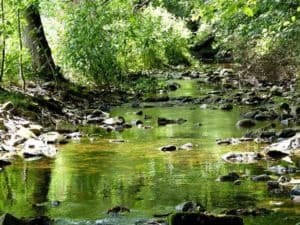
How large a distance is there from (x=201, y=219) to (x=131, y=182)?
6.72ft

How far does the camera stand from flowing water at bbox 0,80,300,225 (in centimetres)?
Answer: 571

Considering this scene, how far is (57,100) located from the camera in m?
13.6

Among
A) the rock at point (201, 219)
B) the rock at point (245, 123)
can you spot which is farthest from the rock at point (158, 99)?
the rock at point (201, 219)

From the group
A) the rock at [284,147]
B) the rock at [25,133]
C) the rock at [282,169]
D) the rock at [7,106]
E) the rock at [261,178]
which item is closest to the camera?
the rock at [261,178]

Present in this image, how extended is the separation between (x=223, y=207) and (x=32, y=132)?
4.95m

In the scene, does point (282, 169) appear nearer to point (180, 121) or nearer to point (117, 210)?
point (117, 210)

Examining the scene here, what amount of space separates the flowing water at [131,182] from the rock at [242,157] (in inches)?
5.1

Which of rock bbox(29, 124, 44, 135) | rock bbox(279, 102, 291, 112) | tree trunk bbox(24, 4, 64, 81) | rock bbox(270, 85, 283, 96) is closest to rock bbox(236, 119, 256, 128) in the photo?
rock bbox(279, 102, 291, 112)

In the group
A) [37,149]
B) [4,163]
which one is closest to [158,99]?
[37,149]

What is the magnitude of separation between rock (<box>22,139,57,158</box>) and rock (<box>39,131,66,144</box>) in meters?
0.19

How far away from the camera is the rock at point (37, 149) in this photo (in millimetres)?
8719

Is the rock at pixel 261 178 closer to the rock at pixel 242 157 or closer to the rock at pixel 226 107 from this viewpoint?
the rock at pixel 242 157

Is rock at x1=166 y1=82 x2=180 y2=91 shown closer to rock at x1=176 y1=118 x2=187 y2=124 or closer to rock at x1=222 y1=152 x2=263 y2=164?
rock at x1=176 y1=118 x2=187 y2=124

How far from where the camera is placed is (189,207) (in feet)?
18.6
